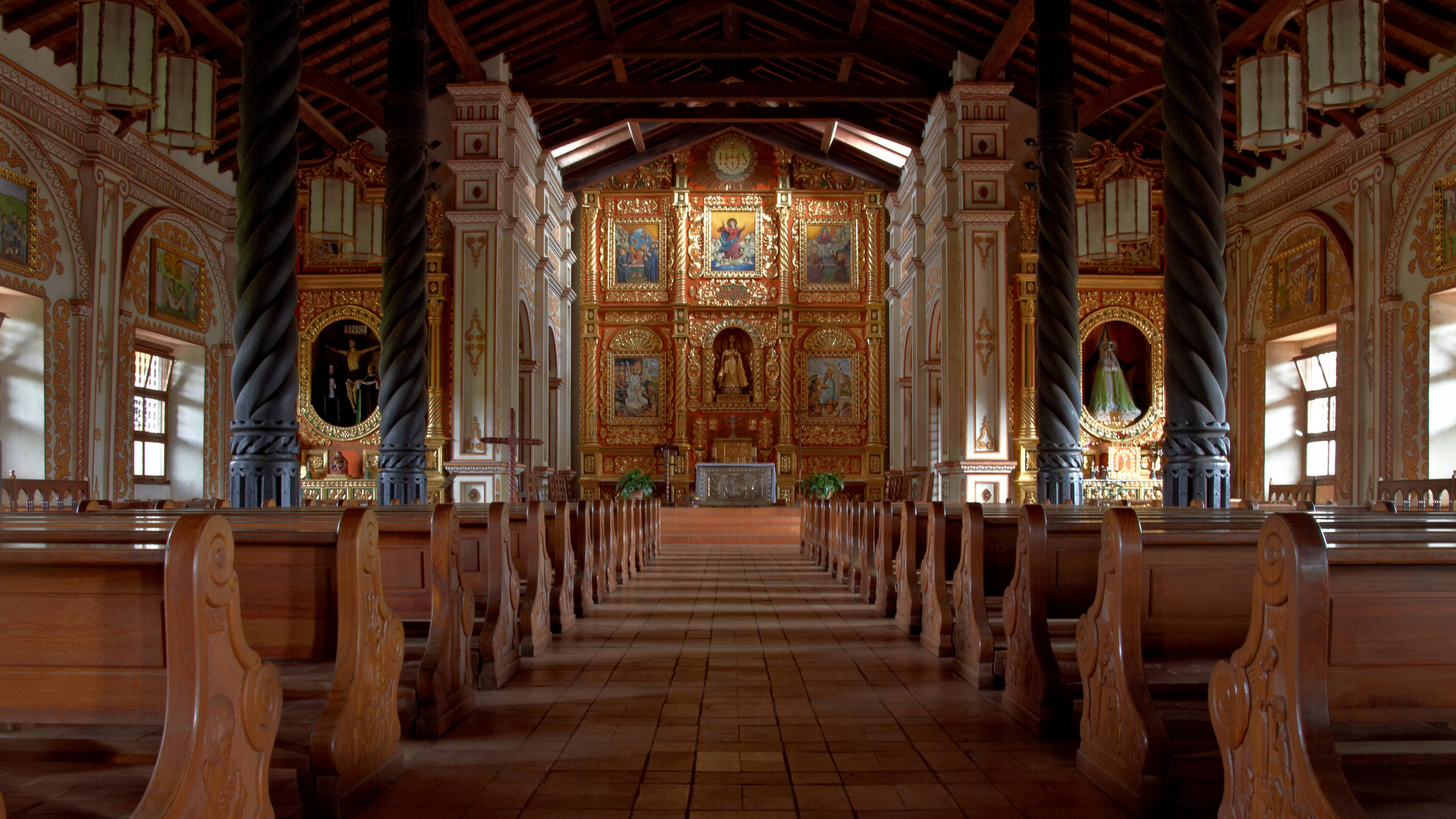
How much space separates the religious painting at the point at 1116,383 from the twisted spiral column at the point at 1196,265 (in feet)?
31.5

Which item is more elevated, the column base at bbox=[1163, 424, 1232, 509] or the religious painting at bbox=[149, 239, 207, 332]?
the religious painting at bbox=[149, 239, 207, 332]

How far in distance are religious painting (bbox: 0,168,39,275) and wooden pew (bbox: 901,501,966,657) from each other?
9487 mm

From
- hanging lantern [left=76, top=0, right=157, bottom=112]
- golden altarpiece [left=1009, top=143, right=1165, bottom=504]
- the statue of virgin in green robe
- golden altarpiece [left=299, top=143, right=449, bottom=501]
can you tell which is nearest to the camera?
hanging lantern [left=76, top=0, right=157, bottom=112]

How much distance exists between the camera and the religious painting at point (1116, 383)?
15961 mm

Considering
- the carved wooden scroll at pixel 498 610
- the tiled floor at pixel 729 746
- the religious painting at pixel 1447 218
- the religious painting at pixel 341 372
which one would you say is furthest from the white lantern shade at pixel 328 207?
the religious painting at pixel 1447 218

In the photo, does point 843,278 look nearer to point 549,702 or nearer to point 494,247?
point 494,247

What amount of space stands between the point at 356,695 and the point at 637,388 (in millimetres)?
19567

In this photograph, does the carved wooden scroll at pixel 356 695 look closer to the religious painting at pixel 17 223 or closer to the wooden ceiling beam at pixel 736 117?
the religious painting at pixel 17 223

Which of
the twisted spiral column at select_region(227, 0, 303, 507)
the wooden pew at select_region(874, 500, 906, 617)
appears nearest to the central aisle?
the wooden pew at select_region(874, 500, 906, 617)

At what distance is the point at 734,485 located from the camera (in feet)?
64.7

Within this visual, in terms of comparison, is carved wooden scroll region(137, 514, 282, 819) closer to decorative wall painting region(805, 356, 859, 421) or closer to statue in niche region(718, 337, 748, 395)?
statue in niche region(718, 337, 748, 395)

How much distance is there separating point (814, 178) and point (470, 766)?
20.7m

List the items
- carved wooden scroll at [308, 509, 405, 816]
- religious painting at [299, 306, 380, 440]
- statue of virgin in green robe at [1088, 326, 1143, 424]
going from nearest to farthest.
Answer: carved wooden scroll at [308, 509, 405, 816], statue of virgin in green robe at [1088, 326, 1143, 424], religious painting at [299, 306, 380, 440]

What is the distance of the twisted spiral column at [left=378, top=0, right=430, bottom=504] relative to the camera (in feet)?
31.3
